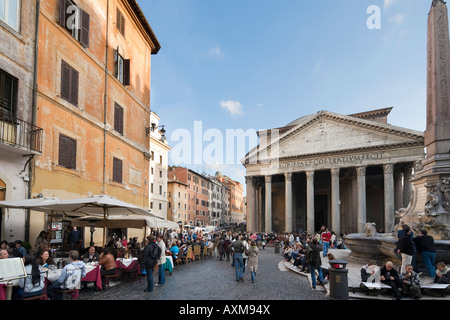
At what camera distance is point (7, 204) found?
7.85 m

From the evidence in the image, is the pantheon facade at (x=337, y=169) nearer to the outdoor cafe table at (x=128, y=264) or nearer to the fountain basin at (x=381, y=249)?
the fountain basin at (x=381, y=249)

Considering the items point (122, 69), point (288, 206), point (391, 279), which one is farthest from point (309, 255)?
point (288, 206)

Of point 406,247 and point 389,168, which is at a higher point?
point 389,168

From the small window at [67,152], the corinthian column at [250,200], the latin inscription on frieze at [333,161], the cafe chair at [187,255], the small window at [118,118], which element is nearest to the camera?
the small window at [67,152]

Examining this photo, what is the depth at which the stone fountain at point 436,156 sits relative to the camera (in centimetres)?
885

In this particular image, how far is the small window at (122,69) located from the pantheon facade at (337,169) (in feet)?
69.2

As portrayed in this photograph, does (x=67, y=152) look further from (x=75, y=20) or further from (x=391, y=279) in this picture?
(x=391, y=279)

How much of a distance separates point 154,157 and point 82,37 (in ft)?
83.3

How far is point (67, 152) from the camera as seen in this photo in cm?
1191

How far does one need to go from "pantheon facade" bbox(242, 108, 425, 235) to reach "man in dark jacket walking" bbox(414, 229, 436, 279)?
22.6 m

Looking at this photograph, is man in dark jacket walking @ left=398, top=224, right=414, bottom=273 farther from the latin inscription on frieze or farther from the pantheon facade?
the latin inscription on frieze

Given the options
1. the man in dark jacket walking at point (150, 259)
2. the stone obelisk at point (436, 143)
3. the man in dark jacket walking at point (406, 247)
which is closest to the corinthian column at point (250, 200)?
the stone obelisk at point (436, 143)

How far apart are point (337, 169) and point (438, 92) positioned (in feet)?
75.3
